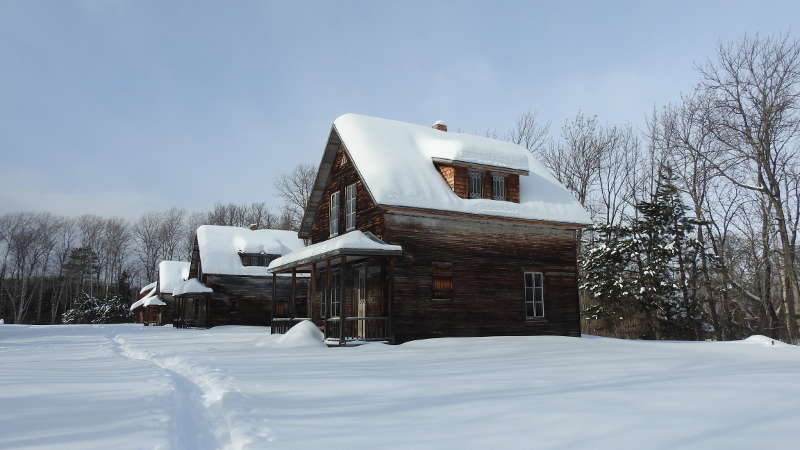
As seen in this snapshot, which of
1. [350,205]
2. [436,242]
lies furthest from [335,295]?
[436,242]

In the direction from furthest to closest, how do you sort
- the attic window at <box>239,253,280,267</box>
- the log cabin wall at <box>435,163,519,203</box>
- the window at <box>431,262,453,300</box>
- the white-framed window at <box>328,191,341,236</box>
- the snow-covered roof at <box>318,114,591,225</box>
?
the attic window at <box>239,253,280,267</box>, the white-framed window at <box>328,191,341,236</box>, the log cabin wall at <box>435,163,519,203</box>, the window at <box>431,262,453,300</box>, the snow-covered roof at <box>318,114,591,225</box>

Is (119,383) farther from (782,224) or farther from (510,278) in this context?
(782,224)

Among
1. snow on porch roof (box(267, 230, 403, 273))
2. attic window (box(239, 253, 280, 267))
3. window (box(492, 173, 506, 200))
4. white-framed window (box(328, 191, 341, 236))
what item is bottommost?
snow on porch roof (box(267, 230, 403, 273))

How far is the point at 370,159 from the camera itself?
1944cm

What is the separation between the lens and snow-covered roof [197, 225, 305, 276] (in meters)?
36.0

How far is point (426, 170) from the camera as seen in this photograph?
2025 cm

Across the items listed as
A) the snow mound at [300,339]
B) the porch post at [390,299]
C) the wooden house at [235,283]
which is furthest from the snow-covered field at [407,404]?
the wooden house at [235,283]

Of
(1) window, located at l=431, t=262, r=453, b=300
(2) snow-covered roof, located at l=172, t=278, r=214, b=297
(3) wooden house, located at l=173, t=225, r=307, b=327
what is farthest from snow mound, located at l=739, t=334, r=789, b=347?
(2) snow-covered roof, located at l=172, t=278, r=214, b=297

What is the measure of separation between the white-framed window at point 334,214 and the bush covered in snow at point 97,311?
50.5 meters

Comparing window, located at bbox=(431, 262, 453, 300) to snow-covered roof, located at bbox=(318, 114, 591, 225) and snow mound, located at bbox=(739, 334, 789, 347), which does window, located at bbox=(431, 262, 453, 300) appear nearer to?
snow-covered roof, located at bbox=(318, 114, 591, 225)

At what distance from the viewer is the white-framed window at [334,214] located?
22.1 meters

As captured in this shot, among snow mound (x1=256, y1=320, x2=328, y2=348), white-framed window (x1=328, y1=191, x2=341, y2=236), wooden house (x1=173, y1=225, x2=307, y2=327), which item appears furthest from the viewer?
wooden house (x1=173, y1=225, x2=307, y2=327)

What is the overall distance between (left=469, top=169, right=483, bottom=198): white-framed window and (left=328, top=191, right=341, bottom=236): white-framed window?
5.32m

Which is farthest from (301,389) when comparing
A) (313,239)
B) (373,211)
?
(313,239)
